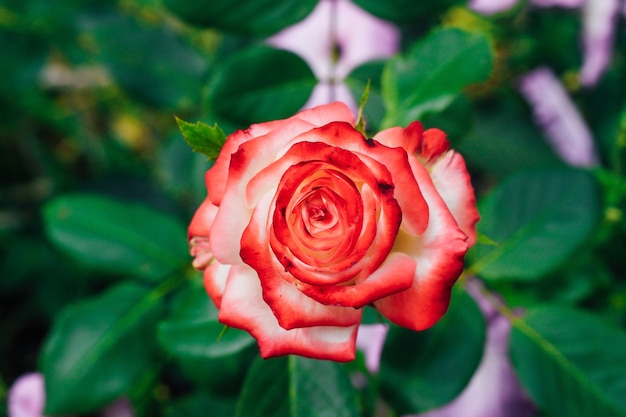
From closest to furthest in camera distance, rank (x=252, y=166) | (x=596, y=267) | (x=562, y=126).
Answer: (x=252, y=166) → (x=596, y=267) → (x=562, y=126)

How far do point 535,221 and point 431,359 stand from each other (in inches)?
7.3

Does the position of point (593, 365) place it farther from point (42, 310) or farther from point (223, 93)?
point (42, 310)

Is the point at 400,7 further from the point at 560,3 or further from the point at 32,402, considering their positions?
the point at 32,402

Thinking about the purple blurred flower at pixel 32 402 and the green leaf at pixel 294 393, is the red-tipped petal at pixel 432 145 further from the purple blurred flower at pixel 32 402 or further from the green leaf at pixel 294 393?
the purple blurred flower at pixel 32 402

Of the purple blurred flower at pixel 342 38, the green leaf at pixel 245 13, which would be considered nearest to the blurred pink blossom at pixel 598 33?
the purple blurred flower at pixel 342 38

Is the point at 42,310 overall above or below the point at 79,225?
below

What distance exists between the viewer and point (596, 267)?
2.62ft

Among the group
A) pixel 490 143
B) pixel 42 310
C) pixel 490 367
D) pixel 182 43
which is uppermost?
pixel 182 43

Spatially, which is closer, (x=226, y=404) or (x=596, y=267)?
(x=226, y=404)

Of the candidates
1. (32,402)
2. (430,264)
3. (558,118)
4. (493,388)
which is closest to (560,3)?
(558,118)

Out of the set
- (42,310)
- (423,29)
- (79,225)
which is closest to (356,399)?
(79,225)

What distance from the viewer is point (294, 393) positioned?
475 millimetres

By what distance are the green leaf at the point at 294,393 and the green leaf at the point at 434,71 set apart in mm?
222

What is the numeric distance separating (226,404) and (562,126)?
2.17 ft
